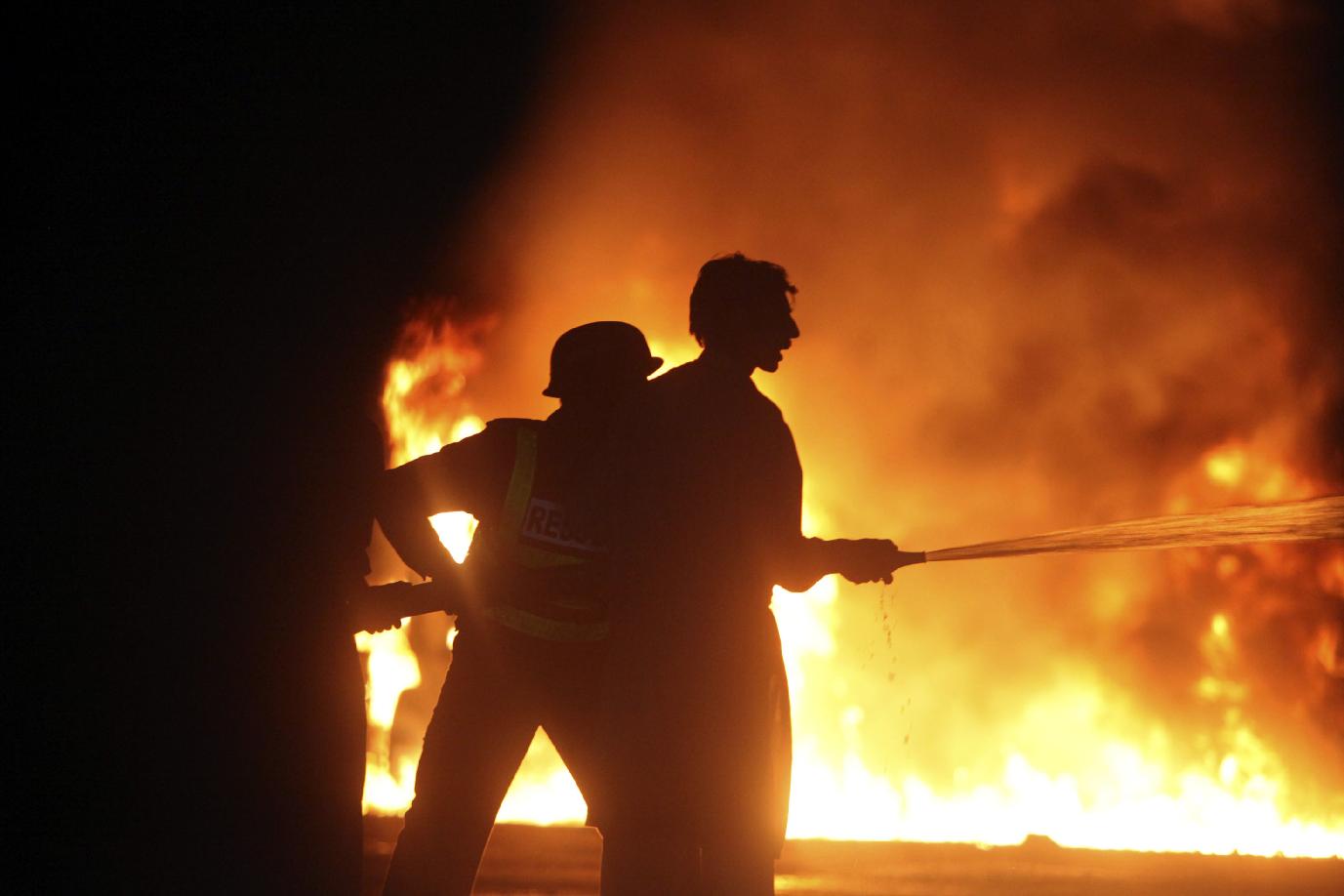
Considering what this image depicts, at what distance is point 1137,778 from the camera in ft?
105

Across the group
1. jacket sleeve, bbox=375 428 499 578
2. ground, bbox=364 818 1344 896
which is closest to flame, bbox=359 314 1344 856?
ground, bbox=364 818 1344 896

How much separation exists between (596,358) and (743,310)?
0.95 m

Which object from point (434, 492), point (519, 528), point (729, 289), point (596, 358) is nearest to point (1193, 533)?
point (729, 289)

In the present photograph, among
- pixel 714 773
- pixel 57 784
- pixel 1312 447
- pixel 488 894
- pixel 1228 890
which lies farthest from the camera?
pixel 1312 447

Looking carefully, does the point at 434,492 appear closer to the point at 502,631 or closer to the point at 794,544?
the point at 502,631

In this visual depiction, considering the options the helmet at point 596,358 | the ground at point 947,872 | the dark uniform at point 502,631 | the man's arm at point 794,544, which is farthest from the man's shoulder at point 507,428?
the ground at point 947,872

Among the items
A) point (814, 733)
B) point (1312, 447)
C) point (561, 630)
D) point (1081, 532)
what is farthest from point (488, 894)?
point (1312, 447)

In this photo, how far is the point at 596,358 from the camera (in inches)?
188

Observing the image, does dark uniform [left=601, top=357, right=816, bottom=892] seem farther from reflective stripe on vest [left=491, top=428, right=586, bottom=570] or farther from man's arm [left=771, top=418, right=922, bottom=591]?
reflective stripe on vest [left=491, top=428, right=586, bottom=570]

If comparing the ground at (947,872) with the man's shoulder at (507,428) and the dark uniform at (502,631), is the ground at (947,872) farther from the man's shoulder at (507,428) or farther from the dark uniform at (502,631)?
the man's shoulder at (507,428)

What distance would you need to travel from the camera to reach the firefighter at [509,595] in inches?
179

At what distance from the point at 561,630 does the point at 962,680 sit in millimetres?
28994

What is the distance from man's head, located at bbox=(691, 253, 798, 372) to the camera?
392 cm

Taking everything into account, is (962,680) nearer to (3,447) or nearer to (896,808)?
(896,808)
